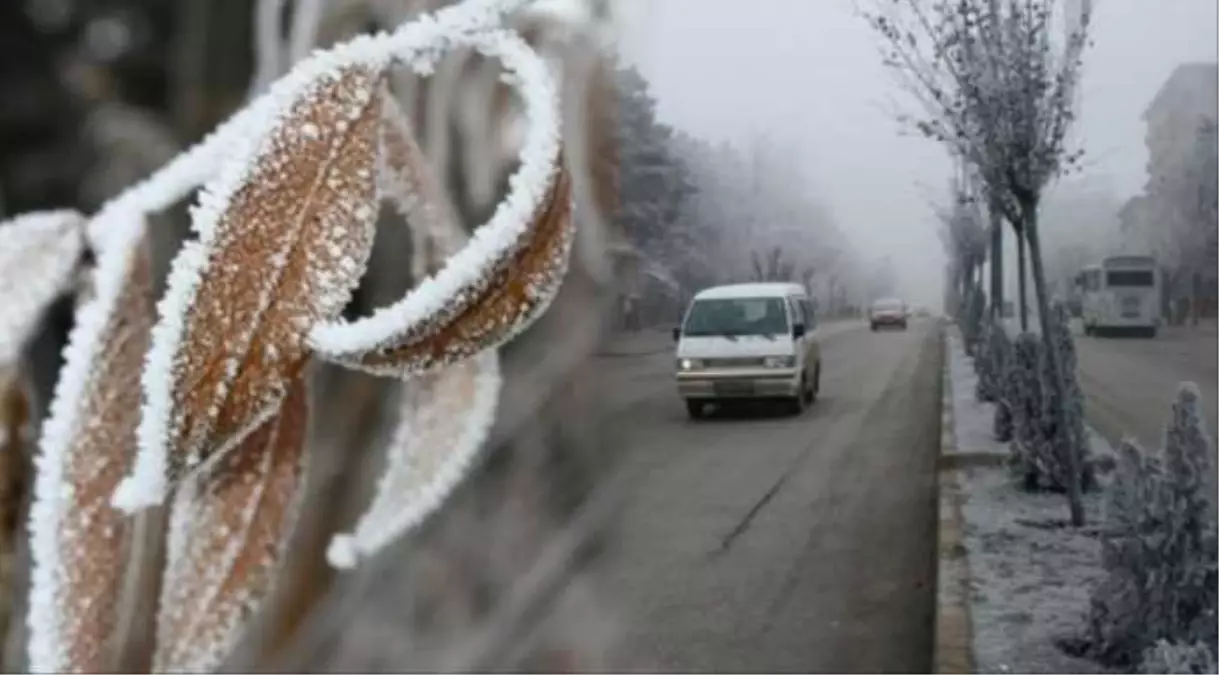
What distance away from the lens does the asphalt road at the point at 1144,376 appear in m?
0.87

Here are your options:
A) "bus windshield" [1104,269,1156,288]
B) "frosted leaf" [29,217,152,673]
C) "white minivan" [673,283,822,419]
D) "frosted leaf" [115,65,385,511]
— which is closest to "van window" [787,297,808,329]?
"white minivan" [673,283,822,419]

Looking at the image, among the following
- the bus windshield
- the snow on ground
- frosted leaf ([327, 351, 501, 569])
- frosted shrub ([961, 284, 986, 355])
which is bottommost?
the snow on ground

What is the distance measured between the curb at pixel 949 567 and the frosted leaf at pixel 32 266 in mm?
688

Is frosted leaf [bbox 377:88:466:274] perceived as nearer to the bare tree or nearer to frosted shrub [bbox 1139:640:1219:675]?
the bare tree

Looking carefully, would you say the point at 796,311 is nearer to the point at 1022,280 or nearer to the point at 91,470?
the point at 1022,280

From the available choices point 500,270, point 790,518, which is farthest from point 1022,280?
point 500,270

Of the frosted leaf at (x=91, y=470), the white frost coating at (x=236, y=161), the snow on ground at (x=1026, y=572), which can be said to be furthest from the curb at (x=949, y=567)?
the frosted leaf at (x=91, y=470)

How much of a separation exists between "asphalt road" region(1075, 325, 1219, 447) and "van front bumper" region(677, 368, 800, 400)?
21 cm

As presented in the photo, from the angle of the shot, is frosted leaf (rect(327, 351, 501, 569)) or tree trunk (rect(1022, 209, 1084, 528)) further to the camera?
frosted leaf (rect(327, 351, 501, 569))

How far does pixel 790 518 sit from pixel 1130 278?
0.29m

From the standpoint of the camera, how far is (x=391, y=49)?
927 millimetres

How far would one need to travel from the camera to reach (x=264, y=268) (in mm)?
922

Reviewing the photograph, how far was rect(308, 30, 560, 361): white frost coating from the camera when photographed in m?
0.91

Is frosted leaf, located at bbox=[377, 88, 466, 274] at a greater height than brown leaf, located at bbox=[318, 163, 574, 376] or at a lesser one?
greater
